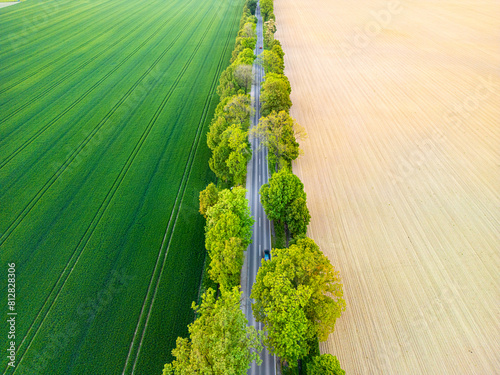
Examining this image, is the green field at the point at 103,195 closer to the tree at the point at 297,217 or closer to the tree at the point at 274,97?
the tree at the point at 297,217

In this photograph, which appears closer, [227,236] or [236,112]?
[227,236]

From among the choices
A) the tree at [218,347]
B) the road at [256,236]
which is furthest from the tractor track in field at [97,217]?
the road at [256,236]

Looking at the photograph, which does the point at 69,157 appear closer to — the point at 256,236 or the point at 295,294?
the point at 256,236

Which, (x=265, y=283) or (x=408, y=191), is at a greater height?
(x=265, y=283)

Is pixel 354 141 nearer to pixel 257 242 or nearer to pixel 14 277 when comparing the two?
pixel 257 242

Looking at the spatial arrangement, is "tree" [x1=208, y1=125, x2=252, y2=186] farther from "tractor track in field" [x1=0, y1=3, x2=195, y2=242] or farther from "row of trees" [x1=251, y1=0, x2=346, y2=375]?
"tractor track in field" [x1=0, y1=3, x2=195, y2=242]

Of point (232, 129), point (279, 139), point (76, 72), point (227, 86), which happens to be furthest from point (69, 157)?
point (279, 139)
